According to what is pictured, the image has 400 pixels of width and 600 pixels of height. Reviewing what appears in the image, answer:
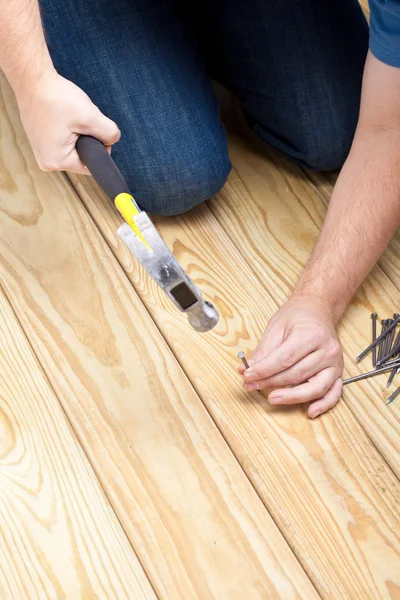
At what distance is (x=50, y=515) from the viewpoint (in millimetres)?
1229

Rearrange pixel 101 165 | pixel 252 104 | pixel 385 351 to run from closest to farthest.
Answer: pixel 101 165
pixel 385 351
pixel 252 104

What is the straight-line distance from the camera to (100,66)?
5.08 ft

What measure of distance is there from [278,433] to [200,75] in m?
0.79

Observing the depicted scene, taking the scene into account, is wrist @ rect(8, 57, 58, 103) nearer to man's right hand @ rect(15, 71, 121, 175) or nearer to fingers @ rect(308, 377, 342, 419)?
man's right hand @ rect(15, 71, 121, 175)

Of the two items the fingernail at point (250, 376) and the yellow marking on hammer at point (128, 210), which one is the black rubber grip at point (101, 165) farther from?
the fingernail at point (250, 376)

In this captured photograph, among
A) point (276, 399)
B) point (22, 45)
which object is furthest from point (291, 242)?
point (22, 45)

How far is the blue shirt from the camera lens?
1249 millimetres

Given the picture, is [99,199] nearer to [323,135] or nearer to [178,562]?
[323,135]

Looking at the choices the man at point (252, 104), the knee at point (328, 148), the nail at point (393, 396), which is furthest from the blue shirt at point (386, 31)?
the nail at point (393, 396)

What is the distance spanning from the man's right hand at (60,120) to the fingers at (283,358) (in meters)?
0.42

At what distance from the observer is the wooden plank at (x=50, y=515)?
1.16 meters

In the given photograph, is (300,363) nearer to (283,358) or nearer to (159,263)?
(283,358)

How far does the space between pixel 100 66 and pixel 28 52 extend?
1.19 feet

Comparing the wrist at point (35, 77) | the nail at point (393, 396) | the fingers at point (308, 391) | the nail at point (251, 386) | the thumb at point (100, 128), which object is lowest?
the nail at point (393, 396)
